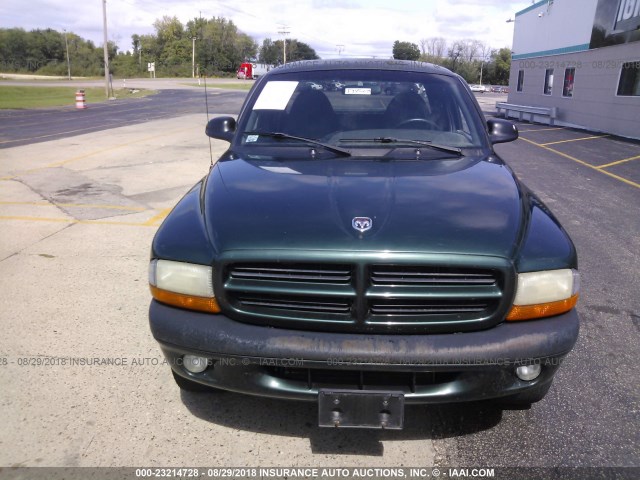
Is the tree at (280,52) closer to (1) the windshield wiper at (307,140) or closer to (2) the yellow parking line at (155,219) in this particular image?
(2) the yellow parking line at (155,219)

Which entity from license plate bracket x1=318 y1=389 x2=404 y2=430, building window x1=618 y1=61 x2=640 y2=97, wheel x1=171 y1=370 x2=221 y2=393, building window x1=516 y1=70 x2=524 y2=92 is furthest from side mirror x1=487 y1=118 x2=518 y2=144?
building window x1=516 y1=70 x2=524 y2=92

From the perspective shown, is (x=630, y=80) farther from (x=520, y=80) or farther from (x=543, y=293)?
(x=543, y=293)

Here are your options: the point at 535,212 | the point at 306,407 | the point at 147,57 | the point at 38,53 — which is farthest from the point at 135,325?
the point at 38,53

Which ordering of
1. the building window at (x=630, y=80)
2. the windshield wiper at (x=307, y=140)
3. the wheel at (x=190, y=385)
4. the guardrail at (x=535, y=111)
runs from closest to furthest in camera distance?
the wheel at (x=190, y=385), the windshield wiper at (x=307, y=140), the building window at (x=630, y=80), the guardrail at (x=535, y=111)

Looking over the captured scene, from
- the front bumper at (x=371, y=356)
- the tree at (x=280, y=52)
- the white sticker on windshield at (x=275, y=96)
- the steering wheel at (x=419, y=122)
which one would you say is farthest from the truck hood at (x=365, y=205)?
the tree at (x=280, y=52)

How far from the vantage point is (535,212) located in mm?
2664

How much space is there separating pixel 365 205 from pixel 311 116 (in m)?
1.34

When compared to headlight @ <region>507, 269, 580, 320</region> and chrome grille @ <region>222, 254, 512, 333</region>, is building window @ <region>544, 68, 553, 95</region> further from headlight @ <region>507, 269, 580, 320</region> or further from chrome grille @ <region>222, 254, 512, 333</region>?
chrome grille @ <region>222, 254, 512, 333</region>

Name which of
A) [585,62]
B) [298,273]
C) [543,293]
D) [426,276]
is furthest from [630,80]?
[298,273]

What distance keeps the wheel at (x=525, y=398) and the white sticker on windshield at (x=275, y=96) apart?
231 cm

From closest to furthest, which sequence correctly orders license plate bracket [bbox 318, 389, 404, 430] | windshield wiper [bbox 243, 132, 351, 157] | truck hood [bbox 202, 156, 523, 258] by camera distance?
license plate bracket [bbox 318, 389, 404, 430] → truck hood [bbox 202, 156, 523, 258] → windshield wiper [bbox 243, 132, 351, 157]

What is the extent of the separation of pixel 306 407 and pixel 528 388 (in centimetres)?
114

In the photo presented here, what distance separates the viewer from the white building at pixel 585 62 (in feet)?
54.7

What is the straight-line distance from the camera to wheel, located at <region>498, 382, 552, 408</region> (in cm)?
257
